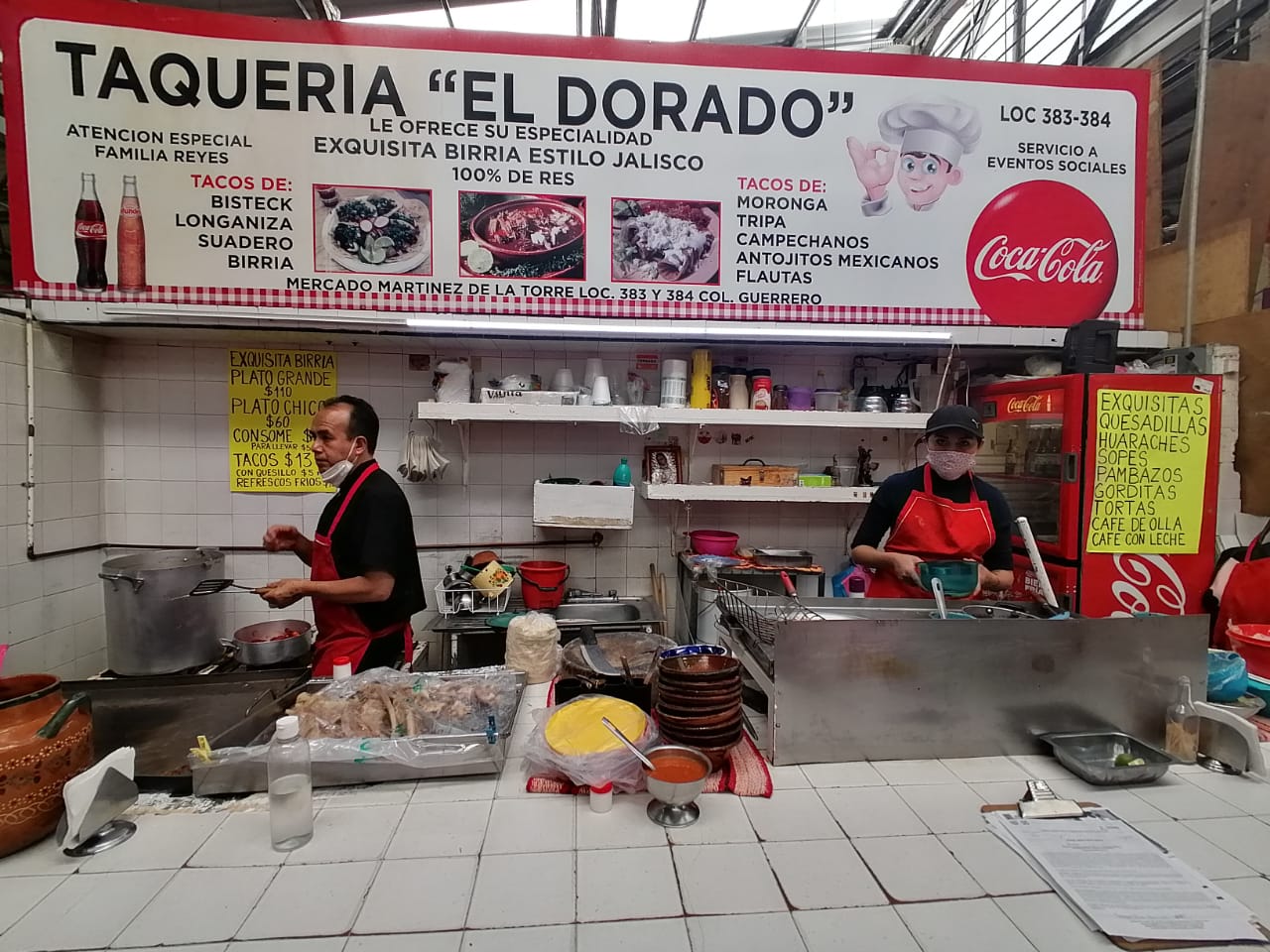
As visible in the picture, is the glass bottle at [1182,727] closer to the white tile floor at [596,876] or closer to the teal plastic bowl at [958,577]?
the white tile floor at [596,876]

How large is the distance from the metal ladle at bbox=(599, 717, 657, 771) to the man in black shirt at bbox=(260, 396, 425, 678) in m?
1.09

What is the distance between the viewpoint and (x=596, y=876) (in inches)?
43.3

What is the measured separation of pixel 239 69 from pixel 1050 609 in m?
3.92

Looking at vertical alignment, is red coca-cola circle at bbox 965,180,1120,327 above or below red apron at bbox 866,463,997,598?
above

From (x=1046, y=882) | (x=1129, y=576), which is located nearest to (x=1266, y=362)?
(x=1129, y=576)

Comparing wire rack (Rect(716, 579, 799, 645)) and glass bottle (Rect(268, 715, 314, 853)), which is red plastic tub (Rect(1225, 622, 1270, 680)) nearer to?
wire rack (Rect(716, 579, 799, 645))

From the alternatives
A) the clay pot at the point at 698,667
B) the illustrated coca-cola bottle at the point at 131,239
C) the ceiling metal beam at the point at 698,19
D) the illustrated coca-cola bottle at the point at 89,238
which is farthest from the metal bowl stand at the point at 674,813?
the ceiling metal beam at the point at 698,19

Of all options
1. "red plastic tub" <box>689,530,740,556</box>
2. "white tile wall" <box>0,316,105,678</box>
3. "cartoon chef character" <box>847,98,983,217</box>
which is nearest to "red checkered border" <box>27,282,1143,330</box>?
"white tile wall" <box>0,316,105,678</box>

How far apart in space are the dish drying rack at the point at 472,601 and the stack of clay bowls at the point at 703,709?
5.34 ft

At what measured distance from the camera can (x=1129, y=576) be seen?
2.67 metres

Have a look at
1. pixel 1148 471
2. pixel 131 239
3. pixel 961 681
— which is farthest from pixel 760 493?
pixel 131 239

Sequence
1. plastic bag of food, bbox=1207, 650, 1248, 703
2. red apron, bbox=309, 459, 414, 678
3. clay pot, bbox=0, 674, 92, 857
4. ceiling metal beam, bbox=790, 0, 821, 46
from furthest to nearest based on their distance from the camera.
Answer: ceiling metal beam, bbox=790, 0, 821, 46 < red apron, bbox=309, 459, 414, 678 < plastic bag of food, bbox=1207, 650, 1248, 703 < clay pot, bbox=0, 674, 92, 857

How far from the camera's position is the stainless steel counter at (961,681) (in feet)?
4.80

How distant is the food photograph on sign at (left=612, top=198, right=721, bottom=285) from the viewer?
2785 mm
